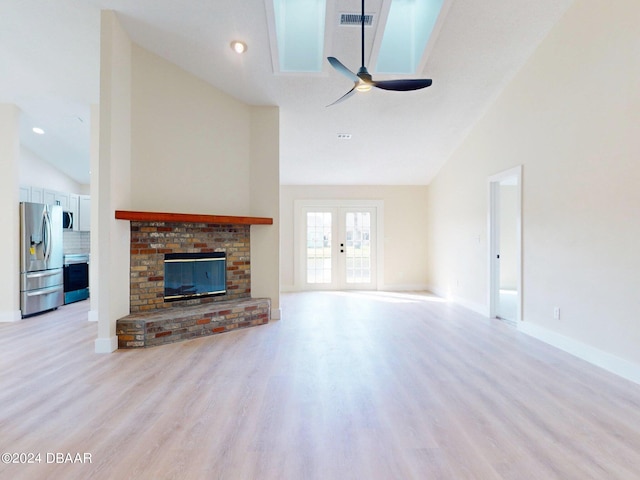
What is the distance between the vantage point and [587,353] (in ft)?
9.82

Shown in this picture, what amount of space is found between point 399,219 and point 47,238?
21.0 ft

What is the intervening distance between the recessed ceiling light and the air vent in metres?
1.10

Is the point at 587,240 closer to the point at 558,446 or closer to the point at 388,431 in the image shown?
the point at 558,446

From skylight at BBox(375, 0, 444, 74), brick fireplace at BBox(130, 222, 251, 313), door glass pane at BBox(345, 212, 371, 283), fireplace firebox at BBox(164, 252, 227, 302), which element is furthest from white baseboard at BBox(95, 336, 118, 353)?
door glass pane at BBox(345, 212, 371, 283)

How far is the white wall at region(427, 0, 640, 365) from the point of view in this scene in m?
2.65

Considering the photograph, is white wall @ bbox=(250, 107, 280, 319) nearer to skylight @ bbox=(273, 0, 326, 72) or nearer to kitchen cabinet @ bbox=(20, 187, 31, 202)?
skylight @ bbox=(273, 0, 326, 72)

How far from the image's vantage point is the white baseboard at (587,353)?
260 cm

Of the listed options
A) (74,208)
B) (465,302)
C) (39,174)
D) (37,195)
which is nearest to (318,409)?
(465,302)

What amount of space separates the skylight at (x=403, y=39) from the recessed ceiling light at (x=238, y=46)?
160cm

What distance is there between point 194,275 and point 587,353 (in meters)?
4.37

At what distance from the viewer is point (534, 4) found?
312 cm

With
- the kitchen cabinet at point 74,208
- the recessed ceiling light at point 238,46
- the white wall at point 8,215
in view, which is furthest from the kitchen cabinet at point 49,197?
the recessed ceiling light at point 238,46

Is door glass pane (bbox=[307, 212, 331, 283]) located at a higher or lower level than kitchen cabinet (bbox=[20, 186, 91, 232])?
lower

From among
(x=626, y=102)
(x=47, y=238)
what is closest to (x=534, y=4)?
(x=626, y=102)
